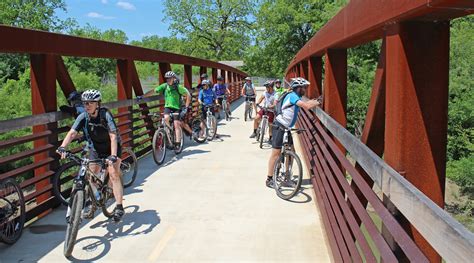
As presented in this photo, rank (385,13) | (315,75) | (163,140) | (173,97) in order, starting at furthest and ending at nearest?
(173,97)
(163,140)
(315,75)
(385,13)

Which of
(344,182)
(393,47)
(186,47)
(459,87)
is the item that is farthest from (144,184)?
(186,47)

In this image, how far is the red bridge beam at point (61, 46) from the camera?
17.4 ft

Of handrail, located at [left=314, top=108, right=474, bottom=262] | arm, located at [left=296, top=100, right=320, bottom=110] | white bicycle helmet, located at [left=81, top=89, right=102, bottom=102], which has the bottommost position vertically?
handrail, located at [left=314, top=108, right=474, bottom=262]

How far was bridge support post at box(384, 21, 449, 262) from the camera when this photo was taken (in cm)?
273

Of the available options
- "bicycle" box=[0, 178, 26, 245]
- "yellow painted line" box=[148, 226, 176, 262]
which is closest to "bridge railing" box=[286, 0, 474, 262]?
"yellow painted line" box=[148, 226, 176, 262]

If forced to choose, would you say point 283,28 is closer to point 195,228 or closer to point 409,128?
point 195,228

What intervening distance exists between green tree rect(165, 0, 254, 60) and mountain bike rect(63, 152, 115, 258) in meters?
66.5

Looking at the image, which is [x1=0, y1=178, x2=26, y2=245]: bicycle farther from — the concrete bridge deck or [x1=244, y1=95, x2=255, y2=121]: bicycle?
[x1=244, y1=95, x2=255, y2=121]: bicycle

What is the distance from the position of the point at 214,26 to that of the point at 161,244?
228ft

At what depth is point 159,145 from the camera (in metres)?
9.47

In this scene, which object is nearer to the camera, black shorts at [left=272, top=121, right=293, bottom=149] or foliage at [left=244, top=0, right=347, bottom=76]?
black shorts at [left=272, top=121, right=293, bottom=149]

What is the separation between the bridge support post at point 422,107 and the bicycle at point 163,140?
6.84 meters

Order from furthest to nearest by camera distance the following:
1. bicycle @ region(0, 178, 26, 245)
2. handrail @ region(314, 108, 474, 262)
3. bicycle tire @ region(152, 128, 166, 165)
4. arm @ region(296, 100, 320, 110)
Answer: bicycle tire @ region(152, 128, 166, 165)
arm @ region(296, 100, 320, 110)
bicycle @ region(0, 178, 26, 245)
handrail @ region(314, 108, 474, 262)

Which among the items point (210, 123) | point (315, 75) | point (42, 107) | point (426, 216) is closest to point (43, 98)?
point (42, 107)
